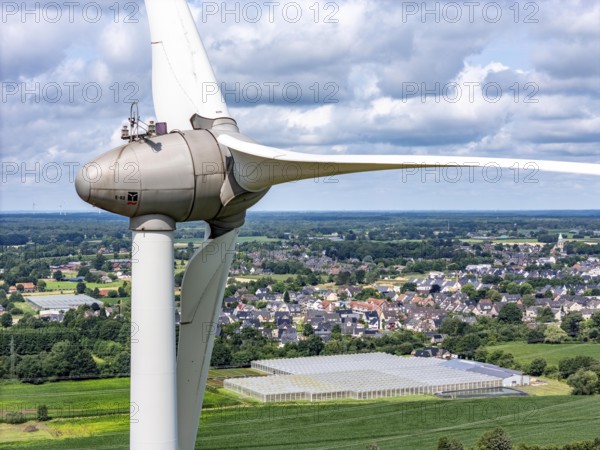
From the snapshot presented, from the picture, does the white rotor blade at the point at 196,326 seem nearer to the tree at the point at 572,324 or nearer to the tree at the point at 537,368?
the tree at the point at 537,368

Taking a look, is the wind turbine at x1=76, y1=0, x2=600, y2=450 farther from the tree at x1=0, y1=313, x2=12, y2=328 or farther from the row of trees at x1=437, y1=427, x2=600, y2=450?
the tree at x1=0, y1=313, x2=12, y2=328

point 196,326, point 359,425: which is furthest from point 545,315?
point 196,326

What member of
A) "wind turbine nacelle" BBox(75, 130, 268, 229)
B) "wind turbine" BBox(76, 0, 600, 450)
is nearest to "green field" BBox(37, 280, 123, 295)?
"wind turbine" BBox(76, 0, 600, 450)

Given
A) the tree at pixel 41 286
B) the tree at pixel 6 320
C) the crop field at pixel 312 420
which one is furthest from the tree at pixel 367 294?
the crop field at pixel 312 420

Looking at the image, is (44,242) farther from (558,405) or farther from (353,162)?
(353,162)

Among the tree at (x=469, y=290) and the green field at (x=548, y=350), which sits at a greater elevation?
the tree at (x=469, y=290)

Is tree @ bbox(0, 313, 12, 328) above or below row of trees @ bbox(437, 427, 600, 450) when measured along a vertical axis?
below
